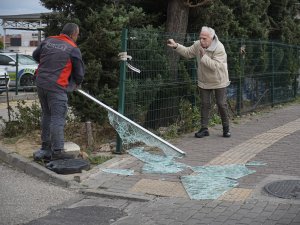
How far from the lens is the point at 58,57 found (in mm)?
6637

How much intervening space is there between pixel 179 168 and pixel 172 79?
2583mm

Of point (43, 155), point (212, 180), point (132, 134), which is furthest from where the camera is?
point (132, 134)

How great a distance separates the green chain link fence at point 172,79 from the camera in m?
7.88

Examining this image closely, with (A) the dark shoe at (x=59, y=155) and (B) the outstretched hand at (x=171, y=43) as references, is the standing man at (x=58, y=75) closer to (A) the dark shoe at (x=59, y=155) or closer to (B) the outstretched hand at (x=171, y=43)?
(A) the dark shoe at (x=59, y=155)

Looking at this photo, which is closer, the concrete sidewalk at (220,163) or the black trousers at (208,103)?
the concrete sidewalk at (220,163)

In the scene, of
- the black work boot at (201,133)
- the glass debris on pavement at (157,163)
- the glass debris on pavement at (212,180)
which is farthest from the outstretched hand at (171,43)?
the glass debris on pavement at (212,180)

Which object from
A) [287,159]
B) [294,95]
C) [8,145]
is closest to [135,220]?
[287,159]

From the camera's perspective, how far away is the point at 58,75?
6688mm

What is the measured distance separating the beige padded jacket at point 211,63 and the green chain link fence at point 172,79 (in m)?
0.44

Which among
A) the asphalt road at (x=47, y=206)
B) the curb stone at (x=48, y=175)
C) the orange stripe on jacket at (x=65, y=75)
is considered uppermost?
the orange stripe on jacket at (x=65, y=75)

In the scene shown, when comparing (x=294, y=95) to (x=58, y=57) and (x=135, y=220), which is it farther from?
(x=135, y=220)

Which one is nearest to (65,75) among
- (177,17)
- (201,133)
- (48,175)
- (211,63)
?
Result: (48,175)

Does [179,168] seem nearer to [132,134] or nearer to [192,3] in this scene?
[132,134]

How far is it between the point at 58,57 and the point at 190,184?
7.70 ft
